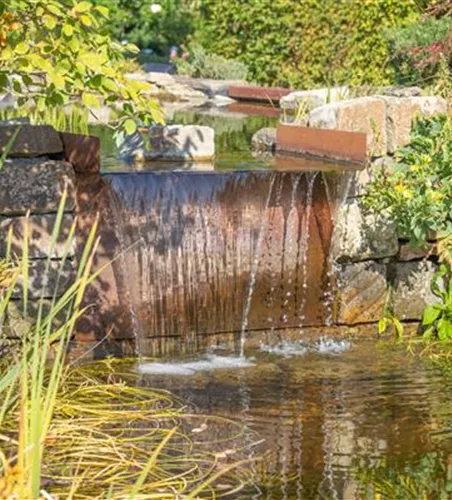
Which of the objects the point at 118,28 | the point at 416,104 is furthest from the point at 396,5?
the point at 416,104

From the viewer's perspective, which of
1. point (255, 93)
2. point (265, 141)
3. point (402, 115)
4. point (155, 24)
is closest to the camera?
point (402, 115)

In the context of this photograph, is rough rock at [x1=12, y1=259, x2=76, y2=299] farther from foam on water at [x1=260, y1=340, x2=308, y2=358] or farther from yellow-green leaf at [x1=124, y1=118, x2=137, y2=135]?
foam on water at [x1=260, y1=340, x2=308, y2=358]

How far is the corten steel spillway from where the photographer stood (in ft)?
26.5

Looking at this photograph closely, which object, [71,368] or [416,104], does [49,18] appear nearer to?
[71,368]

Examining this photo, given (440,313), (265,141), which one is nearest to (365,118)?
(440,313)

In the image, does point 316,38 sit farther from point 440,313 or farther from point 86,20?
point 86,20

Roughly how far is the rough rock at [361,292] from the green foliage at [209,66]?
34.6 feet

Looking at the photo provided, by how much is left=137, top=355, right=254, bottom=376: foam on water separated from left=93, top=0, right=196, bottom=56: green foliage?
48.4 feet

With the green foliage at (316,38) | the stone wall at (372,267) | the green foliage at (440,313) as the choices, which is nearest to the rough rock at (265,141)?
the stone wall at (372,267)

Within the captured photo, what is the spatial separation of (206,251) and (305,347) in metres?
0.84

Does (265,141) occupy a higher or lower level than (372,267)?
higher

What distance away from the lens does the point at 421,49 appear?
538 inches

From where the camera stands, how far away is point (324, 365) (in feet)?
25.7

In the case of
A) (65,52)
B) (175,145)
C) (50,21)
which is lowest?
(175,145)
